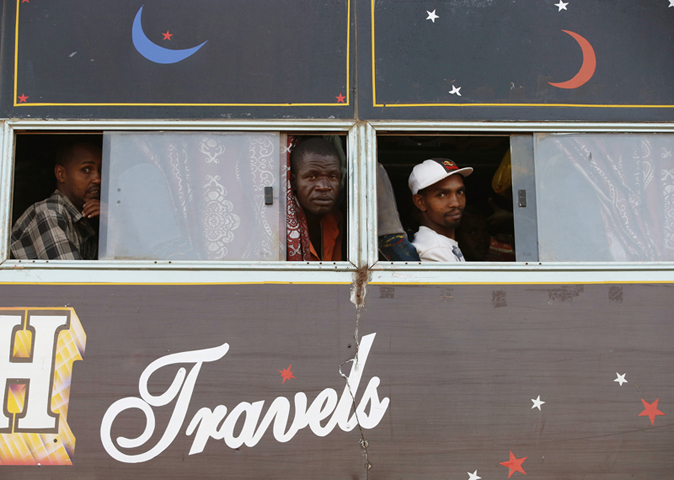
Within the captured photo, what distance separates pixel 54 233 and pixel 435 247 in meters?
2.16

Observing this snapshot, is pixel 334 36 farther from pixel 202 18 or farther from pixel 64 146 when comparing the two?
pixel 64 146

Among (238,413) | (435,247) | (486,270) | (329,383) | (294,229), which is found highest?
(294,229)

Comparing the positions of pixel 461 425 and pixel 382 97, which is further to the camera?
pixel 382 97

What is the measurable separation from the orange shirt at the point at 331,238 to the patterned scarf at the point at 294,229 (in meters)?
0.12

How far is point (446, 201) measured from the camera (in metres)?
3.19

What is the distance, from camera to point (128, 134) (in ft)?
9.22

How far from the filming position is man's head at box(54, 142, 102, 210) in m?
3.05

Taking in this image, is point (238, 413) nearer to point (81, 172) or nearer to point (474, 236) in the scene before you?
point (81, 172)

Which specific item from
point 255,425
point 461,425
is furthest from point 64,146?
point 461,425

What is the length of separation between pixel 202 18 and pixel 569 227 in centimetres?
234

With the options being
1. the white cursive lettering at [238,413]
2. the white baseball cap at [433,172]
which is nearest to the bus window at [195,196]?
the white cursive lettering at [238,413]

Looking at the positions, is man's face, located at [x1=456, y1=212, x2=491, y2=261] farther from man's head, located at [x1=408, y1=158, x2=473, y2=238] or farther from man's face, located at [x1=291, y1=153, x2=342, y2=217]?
man's face, located at [x1=291, y1=153, x2=342, y2=217]

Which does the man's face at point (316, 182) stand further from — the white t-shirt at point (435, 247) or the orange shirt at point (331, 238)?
the white t-shirt at point (435, 247)

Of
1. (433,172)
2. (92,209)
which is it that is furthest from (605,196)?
(92,209)
